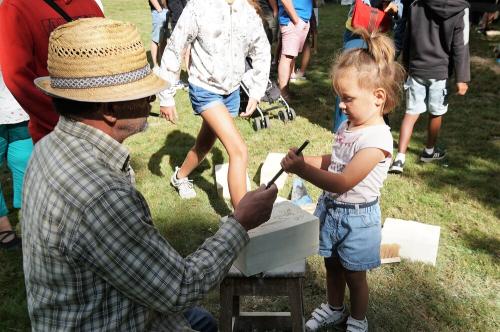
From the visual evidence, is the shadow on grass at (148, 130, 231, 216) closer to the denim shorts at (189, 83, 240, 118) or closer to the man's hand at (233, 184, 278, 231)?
the denim shorts at (189, 83, 240, 118)

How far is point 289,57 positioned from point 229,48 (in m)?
3.25

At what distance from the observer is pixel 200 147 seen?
4105 millimetres

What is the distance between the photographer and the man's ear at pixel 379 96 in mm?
2322

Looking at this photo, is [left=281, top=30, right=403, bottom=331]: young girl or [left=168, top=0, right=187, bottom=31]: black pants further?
[left=168, top=0, right=187, bottom=31]: black pants

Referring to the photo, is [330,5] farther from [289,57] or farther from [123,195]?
[123,195]

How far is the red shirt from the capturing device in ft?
8.15

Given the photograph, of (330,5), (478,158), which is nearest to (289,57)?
(478,158)

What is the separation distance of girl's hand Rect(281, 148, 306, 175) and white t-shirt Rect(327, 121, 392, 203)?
315 mm

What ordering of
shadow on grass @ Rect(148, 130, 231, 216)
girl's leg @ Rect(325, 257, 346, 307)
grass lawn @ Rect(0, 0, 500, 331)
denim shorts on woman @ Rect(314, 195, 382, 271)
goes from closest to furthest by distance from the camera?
denim shorts on woman @ Rect(314, 195, 382, 271)
girl's leg @ Rect(325, 257, 346, 307)
grass lawn @ Rect(0, 0, 500, 331)
shadow on grass @ Rect(148, 130, 231, 216)

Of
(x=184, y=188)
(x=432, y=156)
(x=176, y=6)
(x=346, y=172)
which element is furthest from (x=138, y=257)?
(x=176, y=6)

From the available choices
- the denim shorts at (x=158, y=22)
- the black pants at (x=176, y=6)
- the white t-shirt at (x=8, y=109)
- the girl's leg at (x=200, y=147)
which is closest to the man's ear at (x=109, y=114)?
the white t-shirt at (x=8, y=109)

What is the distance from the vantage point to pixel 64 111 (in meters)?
1.54

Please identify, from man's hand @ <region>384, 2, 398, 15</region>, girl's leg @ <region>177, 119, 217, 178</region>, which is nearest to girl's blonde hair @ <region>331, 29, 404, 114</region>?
girl's leg @ <region>177, 119, 217, 178</region>

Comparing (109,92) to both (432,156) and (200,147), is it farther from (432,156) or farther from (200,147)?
(432,156)
